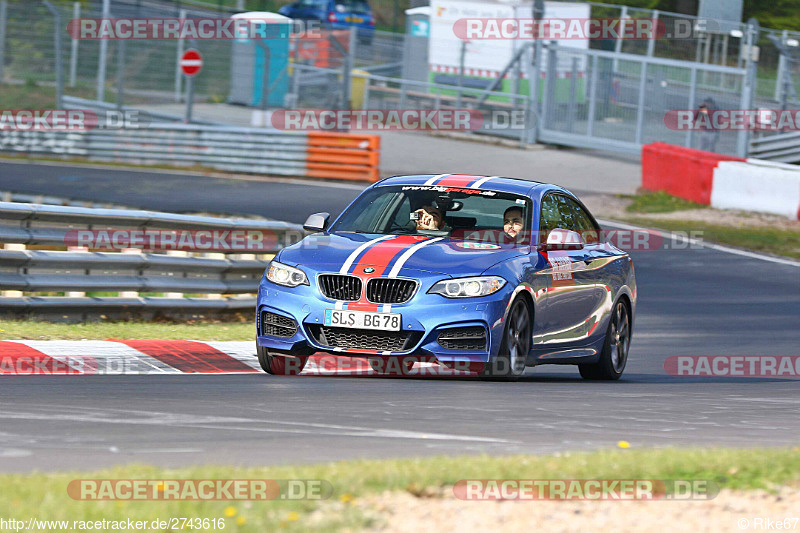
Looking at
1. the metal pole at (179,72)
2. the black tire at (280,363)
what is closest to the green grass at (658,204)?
the metal pole at (179,72)

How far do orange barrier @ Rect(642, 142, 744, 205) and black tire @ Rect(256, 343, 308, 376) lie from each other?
55.3ft

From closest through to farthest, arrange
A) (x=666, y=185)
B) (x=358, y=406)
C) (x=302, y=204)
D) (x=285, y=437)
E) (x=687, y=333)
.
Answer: (x=285, y=437) < (x=358, y=406) < (x=687, y=333) < (x=302, y=204) < (x=666, y=185)

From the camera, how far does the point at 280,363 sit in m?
9.36

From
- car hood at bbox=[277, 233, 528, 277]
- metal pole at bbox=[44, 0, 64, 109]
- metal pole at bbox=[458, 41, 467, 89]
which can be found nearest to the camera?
car hood at bbox=[277, 233, 528, 277]

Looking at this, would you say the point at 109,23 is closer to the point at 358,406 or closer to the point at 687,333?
the point at 687,333

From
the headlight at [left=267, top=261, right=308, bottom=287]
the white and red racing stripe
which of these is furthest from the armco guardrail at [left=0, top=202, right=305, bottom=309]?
the white and red racing stripe

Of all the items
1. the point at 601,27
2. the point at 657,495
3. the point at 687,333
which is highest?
the point at 601,27

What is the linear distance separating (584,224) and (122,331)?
3827mm

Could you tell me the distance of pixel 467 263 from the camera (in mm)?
8844

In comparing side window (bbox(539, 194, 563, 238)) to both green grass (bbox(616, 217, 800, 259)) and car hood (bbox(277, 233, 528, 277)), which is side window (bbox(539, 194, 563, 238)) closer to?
car hood (bbox(277, 233, 528, 277))

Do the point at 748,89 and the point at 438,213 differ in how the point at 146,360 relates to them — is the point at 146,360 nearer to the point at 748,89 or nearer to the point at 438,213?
the point at 438,213

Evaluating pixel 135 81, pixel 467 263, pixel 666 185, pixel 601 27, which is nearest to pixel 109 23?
pixel 135 81

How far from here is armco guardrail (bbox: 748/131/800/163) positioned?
28969mm

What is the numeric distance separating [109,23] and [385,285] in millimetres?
26161
